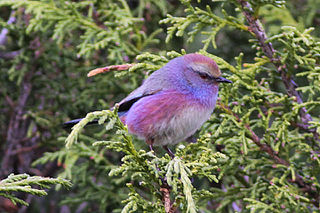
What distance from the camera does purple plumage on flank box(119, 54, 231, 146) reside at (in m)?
3.49

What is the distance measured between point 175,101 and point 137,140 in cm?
128

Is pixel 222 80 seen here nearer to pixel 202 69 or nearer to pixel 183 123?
pixel 202 69

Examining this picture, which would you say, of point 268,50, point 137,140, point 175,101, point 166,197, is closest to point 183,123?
point 175,101

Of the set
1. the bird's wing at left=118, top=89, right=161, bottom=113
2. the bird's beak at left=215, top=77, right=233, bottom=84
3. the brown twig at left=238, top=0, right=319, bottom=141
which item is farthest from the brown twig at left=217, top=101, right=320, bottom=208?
the bird's wing at left=118, top=89, right=161, bottom=113

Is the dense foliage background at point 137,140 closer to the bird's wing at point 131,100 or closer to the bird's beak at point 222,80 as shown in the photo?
the bird's beak at point 222,80

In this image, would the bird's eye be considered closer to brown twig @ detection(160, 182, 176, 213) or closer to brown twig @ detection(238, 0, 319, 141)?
brown twig @ detection(238, 0, 319, 141)

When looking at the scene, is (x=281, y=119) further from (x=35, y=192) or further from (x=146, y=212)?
(x=35, y=192)

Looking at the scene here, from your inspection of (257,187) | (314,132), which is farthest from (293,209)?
(314,132)

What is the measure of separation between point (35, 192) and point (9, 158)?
306 cm

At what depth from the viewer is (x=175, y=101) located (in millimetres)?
3527

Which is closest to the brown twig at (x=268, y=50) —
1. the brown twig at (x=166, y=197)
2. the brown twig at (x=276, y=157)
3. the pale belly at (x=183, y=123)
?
the brown twig at (x=276, y=157)

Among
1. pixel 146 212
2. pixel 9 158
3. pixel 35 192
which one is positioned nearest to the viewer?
pixel 35 192

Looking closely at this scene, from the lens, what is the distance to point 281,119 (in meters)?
3.54

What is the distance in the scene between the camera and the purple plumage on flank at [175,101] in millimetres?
3490
